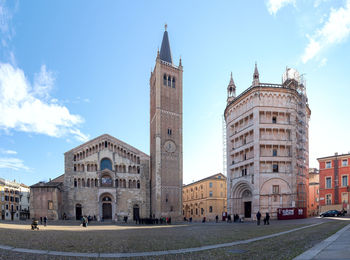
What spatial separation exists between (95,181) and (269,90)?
3548cm

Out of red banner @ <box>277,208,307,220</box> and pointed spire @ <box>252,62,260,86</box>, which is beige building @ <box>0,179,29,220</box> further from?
pointed spire @ <box>252,62,260,86</box>

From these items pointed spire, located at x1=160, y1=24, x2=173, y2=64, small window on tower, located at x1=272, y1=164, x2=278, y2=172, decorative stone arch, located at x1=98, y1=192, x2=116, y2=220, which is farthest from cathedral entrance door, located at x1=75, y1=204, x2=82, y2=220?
pointed spire, located at x1=160, y1=24, x2=173, y2=64

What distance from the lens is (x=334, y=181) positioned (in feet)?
164

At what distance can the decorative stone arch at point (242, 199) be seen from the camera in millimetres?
45000

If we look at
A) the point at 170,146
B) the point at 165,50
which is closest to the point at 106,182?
the point at 170,146

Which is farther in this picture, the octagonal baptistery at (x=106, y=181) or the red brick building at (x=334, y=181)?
the octagonal baptistery at (x=106, y=181)

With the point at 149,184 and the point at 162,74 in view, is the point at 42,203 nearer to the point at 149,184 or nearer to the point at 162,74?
the point at 149,184

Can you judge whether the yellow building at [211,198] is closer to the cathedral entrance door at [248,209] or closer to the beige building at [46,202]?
the cathedral entrance door at [248,209]

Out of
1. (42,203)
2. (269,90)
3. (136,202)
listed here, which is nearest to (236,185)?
(269,90)

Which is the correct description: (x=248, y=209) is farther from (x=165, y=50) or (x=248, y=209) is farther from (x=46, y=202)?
(x=165, y=50)

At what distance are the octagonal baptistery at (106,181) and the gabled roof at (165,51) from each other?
21.5 metres

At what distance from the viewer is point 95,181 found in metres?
54.9

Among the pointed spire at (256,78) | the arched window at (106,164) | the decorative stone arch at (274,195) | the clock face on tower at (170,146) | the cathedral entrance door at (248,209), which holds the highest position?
the pointed spire at (256,78)

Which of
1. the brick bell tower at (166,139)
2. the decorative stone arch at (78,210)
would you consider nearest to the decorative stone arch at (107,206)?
the decorative stone arch at (78,210)
